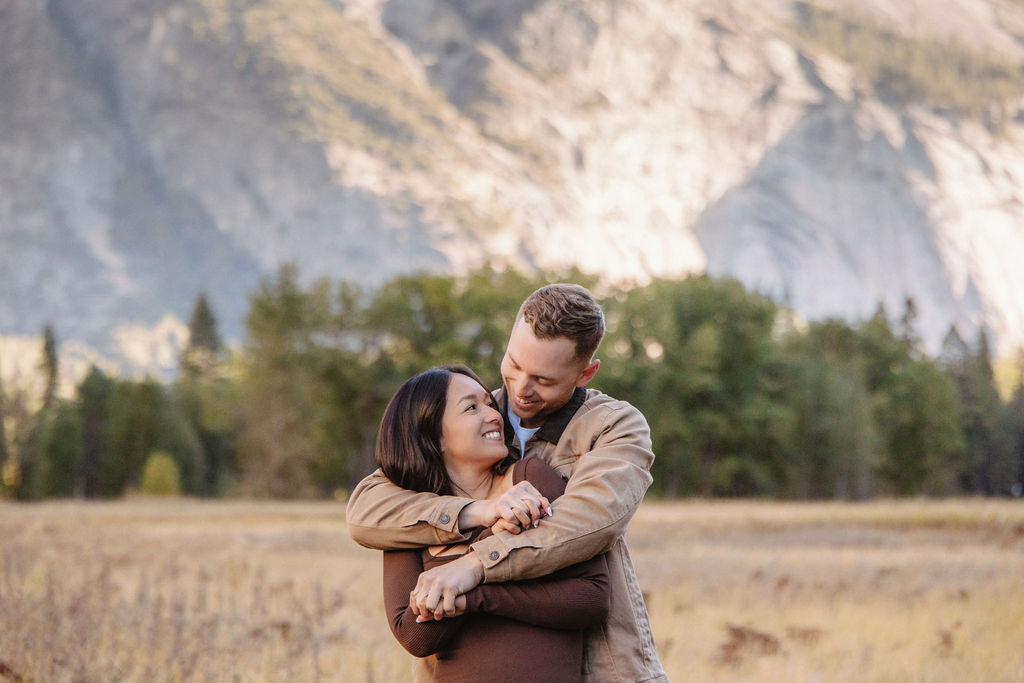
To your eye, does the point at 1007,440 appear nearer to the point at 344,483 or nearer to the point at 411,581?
the point at 344,483

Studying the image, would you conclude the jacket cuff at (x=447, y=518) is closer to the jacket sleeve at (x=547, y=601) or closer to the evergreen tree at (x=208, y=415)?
the jacket sleeve at (x=547, y=601)

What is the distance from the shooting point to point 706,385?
59.6 metres

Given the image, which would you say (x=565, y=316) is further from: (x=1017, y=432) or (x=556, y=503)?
(x=1017, y=432)

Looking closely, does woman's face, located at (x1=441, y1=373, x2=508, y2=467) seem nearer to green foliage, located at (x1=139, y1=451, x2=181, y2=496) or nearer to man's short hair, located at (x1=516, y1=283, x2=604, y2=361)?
man's short hair, located at (x1=516, y1=283, x2=604, y2=361)

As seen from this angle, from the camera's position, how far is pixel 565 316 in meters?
3.61

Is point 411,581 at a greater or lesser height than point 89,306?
lesser

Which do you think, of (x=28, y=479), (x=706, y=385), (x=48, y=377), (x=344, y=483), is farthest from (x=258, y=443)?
(x=48, y=377)

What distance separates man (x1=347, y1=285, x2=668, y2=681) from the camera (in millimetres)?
3393

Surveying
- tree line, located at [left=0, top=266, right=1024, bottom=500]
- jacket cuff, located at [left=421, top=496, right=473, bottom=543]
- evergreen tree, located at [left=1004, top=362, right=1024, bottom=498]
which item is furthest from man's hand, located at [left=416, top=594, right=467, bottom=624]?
evergreen tree, located at [left=1004, top=362, right=1024, bottom=498]

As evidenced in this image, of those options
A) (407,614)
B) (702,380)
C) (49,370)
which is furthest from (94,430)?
(407,614)

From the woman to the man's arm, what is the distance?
2.6 inches

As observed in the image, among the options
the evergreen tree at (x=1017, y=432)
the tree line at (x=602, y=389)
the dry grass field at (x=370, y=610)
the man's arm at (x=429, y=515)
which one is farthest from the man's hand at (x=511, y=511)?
the evergreen tree at (x=1017, y=432)

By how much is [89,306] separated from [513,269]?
145 meters

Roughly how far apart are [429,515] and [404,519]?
9 cm
